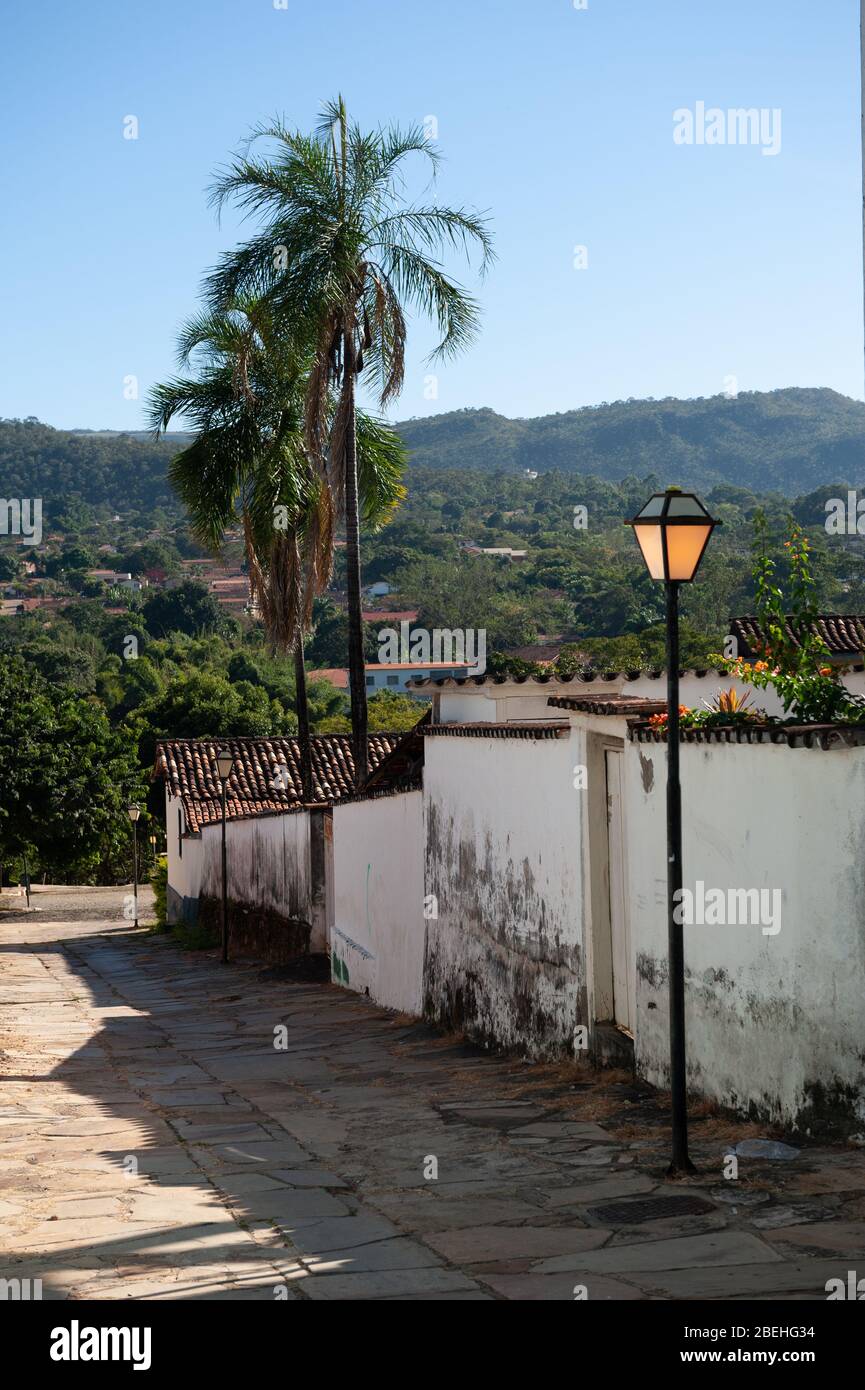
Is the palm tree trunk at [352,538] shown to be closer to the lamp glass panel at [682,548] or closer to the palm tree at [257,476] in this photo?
the palm tree at [257,476]

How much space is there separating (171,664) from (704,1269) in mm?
77067

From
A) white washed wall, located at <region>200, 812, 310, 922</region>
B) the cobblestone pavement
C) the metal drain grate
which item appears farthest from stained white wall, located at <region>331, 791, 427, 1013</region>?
the metal drain grate

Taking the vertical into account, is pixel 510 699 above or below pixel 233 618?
below

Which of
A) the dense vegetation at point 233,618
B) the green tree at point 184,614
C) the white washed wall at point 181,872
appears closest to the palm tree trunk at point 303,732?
the dense vegetation at point 233,618

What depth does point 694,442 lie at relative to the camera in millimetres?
158875

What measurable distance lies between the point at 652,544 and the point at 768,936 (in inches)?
77.7

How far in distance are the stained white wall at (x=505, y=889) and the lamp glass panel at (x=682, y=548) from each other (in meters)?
2.43

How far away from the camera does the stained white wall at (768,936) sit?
21.1 feet

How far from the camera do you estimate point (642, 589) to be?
233 ft

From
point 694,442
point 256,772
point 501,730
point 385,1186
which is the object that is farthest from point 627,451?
point 385,1186

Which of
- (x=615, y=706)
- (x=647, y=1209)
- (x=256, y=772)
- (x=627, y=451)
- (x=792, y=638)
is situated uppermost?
(x=627, y=451)

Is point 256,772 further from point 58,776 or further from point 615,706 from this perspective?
point 615,706

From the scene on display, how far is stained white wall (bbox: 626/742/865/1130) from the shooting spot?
21.1ft

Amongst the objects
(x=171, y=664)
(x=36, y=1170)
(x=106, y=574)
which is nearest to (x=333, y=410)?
(x=36, y=1170)
